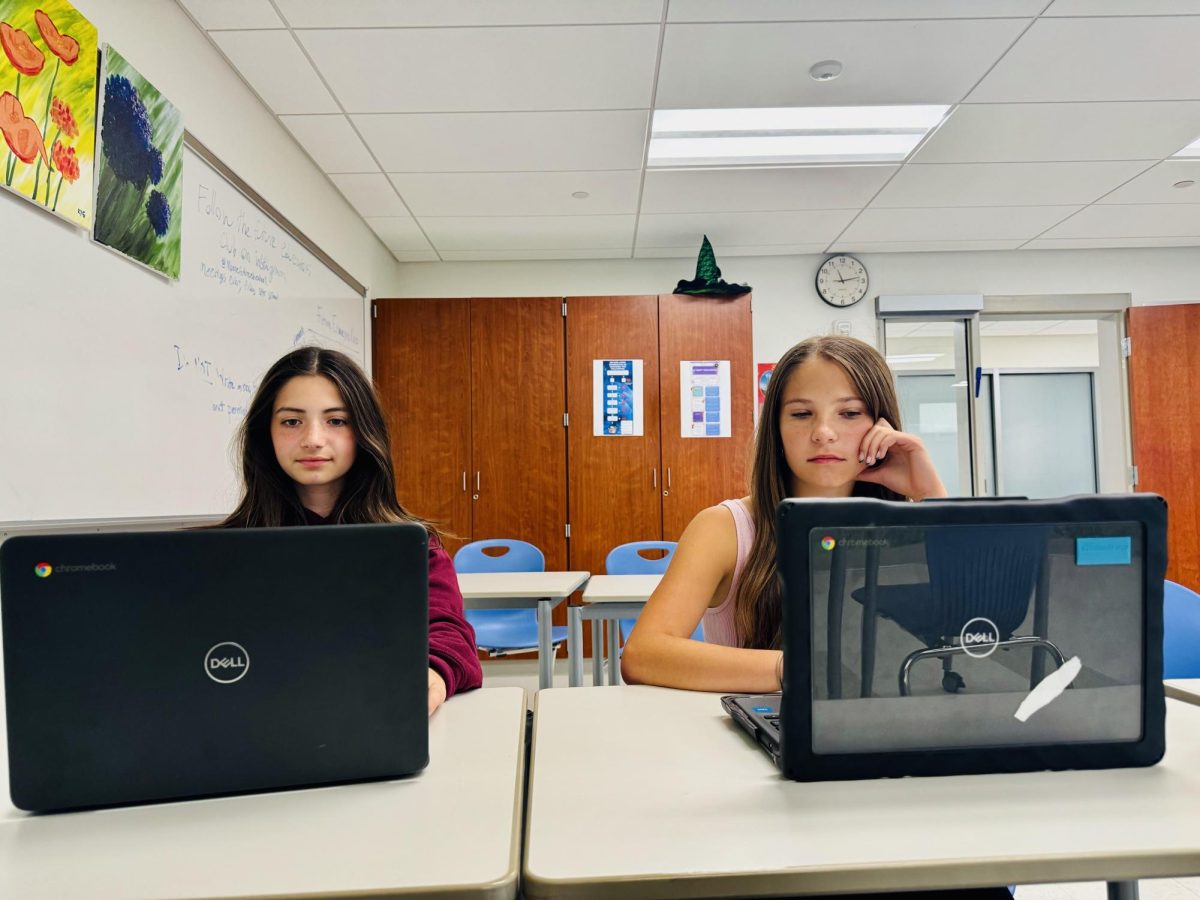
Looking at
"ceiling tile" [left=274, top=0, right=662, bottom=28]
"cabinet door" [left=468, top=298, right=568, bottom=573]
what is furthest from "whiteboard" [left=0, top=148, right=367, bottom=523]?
"cabinet door" [left=468, top=298, right=568, bottom=573]

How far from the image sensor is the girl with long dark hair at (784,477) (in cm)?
130

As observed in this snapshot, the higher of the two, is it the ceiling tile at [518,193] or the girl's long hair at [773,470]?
the ceiling tile at [518,193]

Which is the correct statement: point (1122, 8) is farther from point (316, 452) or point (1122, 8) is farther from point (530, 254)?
point (530, 254)

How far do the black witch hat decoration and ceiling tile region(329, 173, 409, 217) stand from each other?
160 centimetres

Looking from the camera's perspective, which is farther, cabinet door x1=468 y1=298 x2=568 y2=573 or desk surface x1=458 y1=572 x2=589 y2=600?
cabinet door x1=468 y1=298 x2=568 y2=573

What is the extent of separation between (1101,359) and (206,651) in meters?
5.79

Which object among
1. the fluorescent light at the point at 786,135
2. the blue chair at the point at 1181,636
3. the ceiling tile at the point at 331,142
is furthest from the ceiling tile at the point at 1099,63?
the ceiling tile at the point at 331,142

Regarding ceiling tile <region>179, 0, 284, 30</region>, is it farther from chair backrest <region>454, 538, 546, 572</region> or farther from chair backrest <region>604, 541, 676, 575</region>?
chair backrest <region>604, 541, 676, 575</region>

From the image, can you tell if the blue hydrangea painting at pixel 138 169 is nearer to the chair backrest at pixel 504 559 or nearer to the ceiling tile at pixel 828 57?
the ceiling tile at pixel 828 57

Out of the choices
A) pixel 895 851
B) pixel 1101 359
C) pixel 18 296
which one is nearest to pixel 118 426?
pixel 18 296

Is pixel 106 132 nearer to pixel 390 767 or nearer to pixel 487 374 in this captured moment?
pixel 390 767

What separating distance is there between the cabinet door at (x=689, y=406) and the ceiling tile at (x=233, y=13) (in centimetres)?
253

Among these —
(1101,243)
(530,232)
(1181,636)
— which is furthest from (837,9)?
(1101,243)

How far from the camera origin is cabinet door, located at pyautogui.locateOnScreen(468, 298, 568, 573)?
14.4 feet
